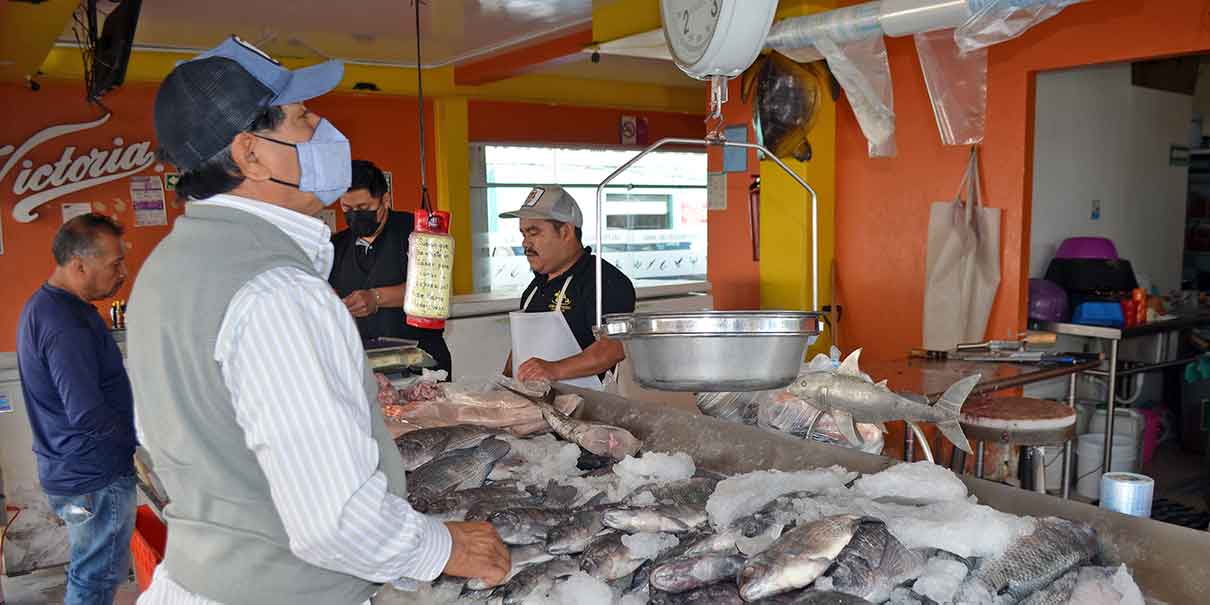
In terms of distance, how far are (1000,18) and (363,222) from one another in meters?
3.18

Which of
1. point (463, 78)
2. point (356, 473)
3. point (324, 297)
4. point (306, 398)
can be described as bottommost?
point (356, 473)

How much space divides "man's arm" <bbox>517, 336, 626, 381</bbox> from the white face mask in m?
1.98

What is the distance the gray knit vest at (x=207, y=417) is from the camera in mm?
1469

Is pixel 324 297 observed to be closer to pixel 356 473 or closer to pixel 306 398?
pixel 306 398

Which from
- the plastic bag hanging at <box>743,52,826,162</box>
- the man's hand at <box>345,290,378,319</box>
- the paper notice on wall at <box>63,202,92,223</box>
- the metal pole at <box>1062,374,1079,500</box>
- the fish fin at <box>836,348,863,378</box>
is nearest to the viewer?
the fish fin at <box>836,348,863,378</box>

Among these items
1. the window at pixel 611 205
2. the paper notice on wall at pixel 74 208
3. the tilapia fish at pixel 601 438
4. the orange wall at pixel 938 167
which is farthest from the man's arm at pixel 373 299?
the window at pixel 611 205

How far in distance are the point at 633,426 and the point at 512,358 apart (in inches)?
55.5

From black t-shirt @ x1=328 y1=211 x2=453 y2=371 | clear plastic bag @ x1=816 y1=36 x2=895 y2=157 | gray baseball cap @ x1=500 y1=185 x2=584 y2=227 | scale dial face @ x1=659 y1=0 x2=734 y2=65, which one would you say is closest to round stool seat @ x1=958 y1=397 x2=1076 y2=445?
gray baseball cap @ x1=500 y1=185 x2=584 y2=227

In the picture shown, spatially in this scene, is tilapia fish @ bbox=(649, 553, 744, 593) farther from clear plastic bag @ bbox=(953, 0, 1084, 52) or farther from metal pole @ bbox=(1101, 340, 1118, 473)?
metal pole @ bbox=(1101, 340, 1118, 473)

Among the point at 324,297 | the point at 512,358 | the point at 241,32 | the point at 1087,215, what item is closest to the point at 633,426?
the point at 512,358

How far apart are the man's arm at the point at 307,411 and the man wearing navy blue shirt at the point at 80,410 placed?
2.90 metres

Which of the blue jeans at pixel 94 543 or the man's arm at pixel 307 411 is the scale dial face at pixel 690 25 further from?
the blue jeans at pixel 94 543

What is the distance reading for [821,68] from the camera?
5.88 metres

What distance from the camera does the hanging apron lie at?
4.04 meters
